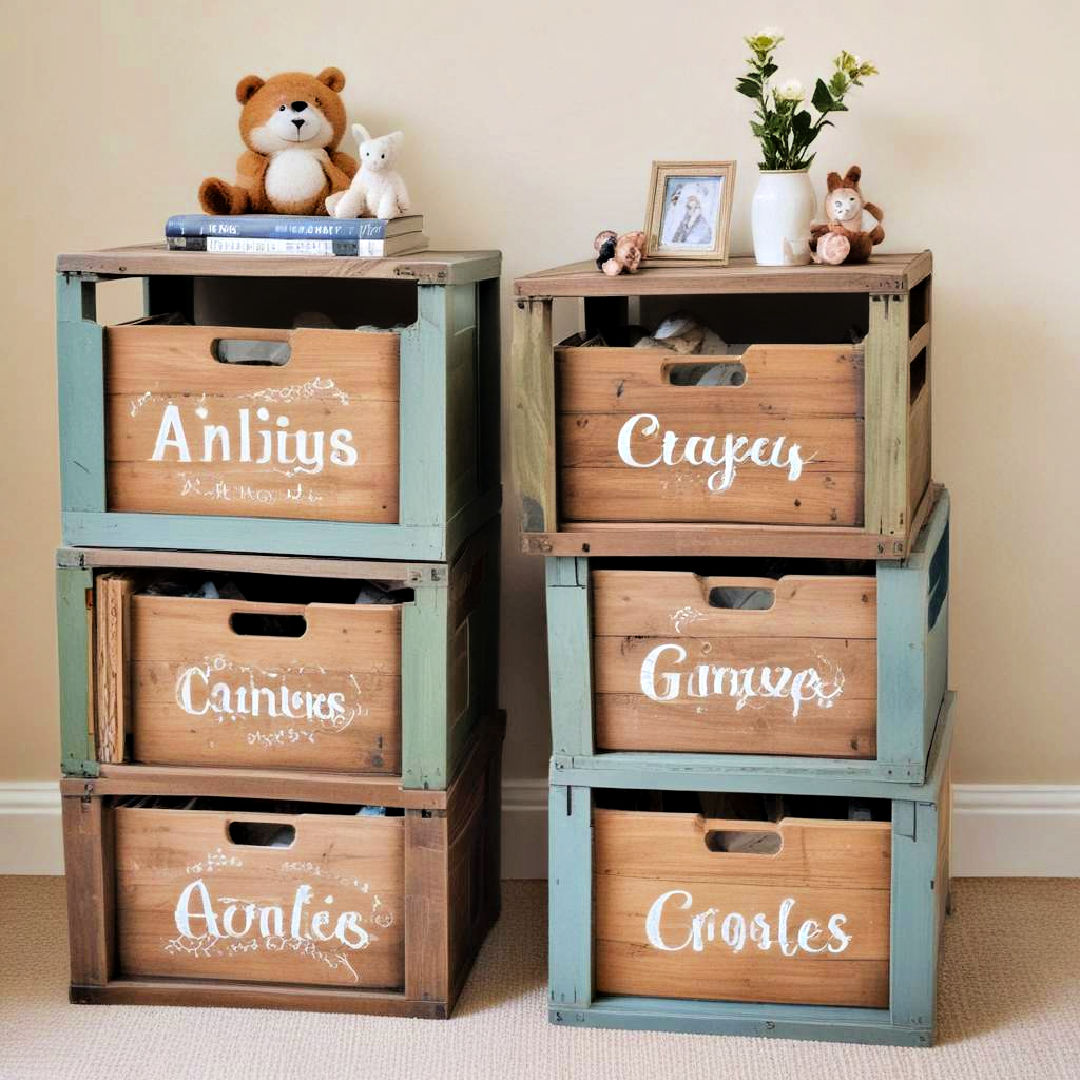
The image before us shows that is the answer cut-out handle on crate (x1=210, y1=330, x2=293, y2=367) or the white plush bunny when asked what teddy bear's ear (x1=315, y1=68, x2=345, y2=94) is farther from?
cut-out handle on crate (x1=210, y1=330, x2=293, y2=367)

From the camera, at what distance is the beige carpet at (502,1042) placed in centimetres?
175

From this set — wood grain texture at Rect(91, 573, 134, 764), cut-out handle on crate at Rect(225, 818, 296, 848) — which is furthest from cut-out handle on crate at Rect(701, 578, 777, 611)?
wood grain texture at Rect(91, 573, 134, 764)

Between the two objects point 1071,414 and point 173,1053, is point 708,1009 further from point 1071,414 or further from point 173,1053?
point 1071,414

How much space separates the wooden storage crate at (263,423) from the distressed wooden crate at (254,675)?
4 centimetres

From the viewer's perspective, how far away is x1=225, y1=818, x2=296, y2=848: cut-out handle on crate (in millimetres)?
1929

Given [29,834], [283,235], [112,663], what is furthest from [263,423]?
[29,834]

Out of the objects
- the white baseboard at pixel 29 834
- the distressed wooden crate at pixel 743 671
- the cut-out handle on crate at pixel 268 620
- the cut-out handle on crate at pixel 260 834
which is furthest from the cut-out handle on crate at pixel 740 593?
the white baseboard at pixel 29 834

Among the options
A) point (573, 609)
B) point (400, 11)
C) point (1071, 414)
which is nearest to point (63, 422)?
point (573, 609)

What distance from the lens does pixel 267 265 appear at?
1780 millimetres

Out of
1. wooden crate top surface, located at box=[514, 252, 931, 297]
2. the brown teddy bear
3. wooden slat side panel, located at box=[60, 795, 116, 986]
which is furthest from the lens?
the brown teddy bear

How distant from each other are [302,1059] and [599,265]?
3.27 feet

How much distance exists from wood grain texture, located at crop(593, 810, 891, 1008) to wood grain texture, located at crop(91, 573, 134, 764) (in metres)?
0.60

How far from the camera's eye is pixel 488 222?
221 centimetres

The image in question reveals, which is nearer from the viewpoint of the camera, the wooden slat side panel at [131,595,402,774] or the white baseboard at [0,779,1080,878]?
the wooden slat side panel at [131,595,402,774]
